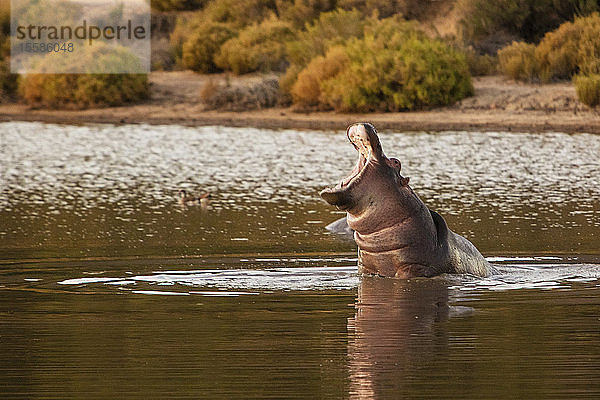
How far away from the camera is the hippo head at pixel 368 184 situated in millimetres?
10945

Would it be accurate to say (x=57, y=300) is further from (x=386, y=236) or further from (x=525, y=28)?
(x=525, y=28)

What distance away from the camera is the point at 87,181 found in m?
23.3

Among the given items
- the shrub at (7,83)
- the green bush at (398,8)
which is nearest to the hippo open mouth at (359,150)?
the shrub at (7,83)

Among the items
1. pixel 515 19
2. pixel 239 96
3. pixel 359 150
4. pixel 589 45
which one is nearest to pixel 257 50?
pixel 239 96

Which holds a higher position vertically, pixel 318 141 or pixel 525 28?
pixel 525 28

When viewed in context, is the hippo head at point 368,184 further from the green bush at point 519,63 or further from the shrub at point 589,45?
the green bush at point 519,63

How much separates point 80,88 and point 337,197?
1200 inches

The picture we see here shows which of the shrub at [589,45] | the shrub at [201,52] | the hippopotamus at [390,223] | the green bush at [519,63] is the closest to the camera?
the hippopotamus at [390,223]

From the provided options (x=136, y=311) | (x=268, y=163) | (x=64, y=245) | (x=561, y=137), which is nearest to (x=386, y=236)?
(x=136, y=311)

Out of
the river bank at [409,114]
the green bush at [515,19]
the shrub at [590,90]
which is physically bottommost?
the river bank at [409,114]

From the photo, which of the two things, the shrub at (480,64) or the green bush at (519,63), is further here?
the shrub at (480,64)

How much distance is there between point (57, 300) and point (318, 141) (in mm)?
19991

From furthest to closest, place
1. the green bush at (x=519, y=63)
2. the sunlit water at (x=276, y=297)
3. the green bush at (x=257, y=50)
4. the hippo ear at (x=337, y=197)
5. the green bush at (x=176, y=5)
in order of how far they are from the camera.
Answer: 1. the green bush at (x=176, y=5)
2. the green bush at (x=257, y=50)
3. the green bush at (x=519, y=63)
4. the hippo ear at (x=337, y=197)
5. the sunlit water at (x=276, y=297)

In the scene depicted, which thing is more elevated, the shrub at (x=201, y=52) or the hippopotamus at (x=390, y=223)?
the shrub at (x=201, y=52)
